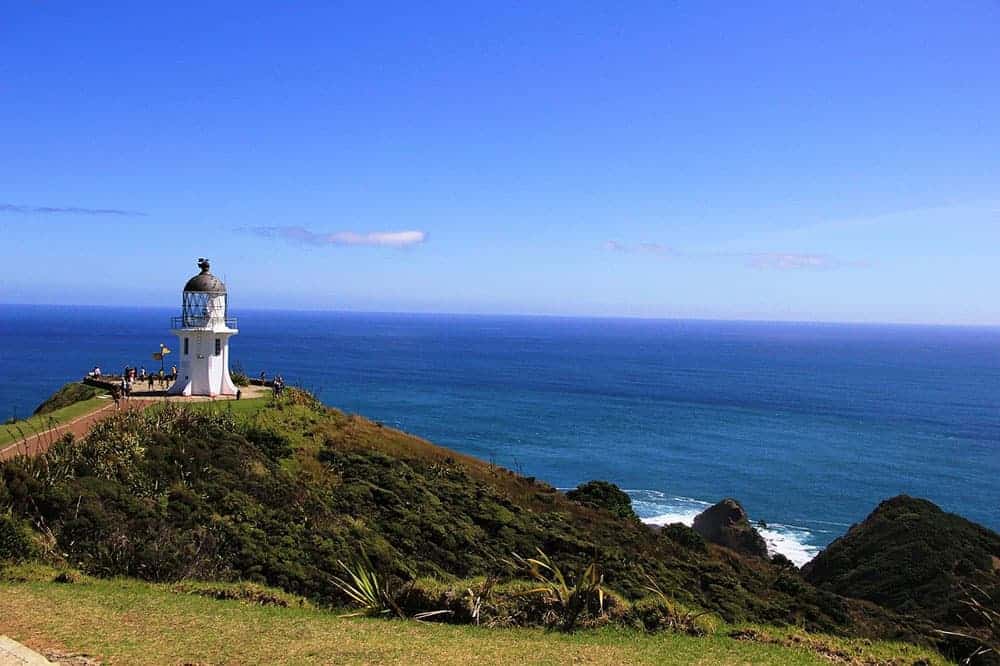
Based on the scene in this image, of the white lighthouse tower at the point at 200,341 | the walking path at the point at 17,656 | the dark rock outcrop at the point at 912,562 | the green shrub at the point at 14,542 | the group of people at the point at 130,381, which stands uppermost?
the white lighthouse tower at the point at 200,341

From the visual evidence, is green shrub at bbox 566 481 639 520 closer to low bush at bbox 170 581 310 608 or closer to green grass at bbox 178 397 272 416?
green grass at bbox 178 397 272 416

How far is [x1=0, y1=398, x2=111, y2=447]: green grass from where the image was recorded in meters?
22.4

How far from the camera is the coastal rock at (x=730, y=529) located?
3962 cm

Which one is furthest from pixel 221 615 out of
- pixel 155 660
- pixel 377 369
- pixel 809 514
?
pixel 377 369

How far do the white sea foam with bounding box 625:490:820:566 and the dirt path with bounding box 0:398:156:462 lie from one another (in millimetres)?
29255

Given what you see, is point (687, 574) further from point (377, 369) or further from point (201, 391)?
point (377, 369)

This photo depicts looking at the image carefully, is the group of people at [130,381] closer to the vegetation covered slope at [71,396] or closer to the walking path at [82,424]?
the walking path at [82,424]

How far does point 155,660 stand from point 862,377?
145 m

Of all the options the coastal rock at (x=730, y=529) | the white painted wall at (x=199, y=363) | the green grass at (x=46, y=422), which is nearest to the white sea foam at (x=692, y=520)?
the coastal rock at (x=730, y=529)

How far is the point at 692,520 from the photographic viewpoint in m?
45.2

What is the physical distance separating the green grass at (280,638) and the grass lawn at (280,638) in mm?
17

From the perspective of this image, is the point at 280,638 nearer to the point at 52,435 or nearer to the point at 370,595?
the point at 370,595

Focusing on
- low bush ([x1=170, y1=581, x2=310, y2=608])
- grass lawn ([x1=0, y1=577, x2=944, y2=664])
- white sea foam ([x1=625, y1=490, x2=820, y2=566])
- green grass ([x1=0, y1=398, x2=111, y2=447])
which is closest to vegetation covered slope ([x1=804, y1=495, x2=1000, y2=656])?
white sea foam ([x1=625, y1=490, x2=820, y2=566])

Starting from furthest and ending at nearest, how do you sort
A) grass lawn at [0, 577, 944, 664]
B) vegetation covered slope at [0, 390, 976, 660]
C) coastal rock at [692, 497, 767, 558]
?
coastal rock at [692, 497, 767, 558] < vegetation covered slope at [0, 390, 976, 660] < grass lawn at [0, 577, 944, 664]
